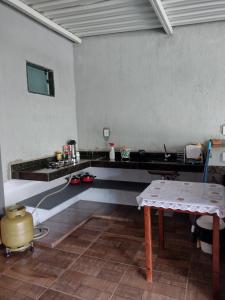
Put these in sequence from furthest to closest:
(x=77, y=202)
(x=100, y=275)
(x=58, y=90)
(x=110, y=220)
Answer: (x=77, y=202)
(x=58, y=90)
(x=110, y=220)
(x=100, y=275)

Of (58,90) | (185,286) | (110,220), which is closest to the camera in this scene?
(185,286)

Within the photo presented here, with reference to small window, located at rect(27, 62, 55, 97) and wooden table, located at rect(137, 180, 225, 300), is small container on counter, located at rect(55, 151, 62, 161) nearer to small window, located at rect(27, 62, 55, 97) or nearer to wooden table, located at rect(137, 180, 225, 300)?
small window, located at rect(27, 62, 55, 97)

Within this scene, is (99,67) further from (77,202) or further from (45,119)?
(77,202)

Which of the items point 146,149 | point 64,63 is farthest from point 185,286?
point 64,63

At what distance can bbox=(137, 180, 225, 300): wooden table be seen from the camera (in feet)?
5.36

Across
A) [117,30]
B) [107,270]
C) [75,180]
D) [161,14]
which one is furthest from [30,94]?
[107,270]

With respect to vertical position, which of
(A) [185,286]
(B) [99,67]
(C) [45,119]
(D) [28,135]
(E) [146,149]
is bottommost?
(A) [185,286]

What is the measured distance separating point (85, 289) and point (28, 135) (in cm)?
185

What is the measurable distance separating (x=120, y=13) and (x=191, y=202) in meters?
2.40

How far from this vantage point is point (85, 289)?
6.17ft

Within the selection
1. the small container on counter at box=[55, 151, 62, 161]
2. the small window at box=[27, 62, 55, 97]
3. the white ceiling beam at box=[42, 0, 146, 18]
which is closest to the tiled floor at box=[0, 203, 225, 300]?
the small container on counter at box=[55, 151, 62, 161]

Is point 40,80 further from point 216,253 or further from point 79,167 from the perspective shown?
point 216,253

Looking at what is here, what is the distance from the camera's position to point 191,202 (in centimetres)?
167

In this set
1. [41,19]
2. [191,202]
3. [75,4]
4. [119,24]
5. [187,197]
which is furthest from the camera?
[119,24]
